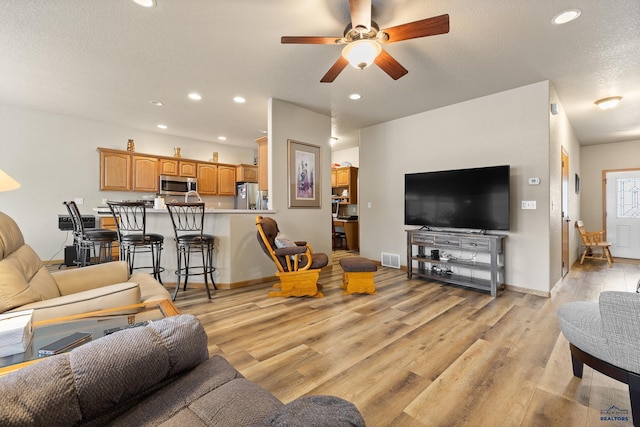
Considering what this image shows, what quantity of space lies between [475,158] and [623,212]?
4.98 metres

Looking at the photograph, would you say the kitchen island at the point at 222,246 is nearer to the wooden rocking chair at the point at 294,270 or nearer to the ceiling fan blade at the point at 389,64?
the wooden rocking chair at the point at 294,270

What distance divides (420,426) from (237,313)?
80.6 inches

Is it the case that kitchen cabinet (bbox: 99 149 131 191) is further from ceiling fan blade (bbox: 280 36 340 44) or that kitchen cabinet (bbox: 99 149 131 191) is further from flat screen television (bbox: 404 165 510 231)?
flat screen television (bbox: 404 165 510 231)

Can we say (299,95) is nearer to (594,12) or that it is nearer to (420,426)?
(594,12)

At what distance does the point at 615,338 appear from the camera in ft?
4.77

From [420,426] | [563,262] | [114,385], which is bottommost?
[420,426]

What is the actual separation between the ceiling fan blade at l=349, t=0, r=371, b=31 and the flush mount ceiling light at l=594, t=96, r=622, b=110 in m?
4.18

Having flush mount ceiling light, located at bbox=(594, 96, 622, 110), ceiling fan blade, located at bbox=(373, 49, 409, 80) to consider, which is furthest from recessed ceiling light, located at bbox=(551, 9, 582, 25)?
flush mount ceiling light, located at bbox=(594, 96, 622, 110)

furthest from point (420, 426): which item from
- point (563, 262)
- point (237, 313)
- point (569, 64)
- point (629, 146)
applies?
point (629, 146)

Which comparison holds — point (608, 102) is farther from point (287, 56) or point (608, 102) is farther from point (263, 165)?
point (263, 165)

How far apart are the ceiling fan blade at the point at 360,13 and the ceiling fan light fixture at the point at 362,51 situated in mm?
112

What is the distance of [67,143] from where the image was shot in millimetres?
5336

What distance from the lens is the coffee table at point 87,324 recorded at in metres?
1.08

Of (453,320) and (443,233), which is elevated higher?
(443,233)
